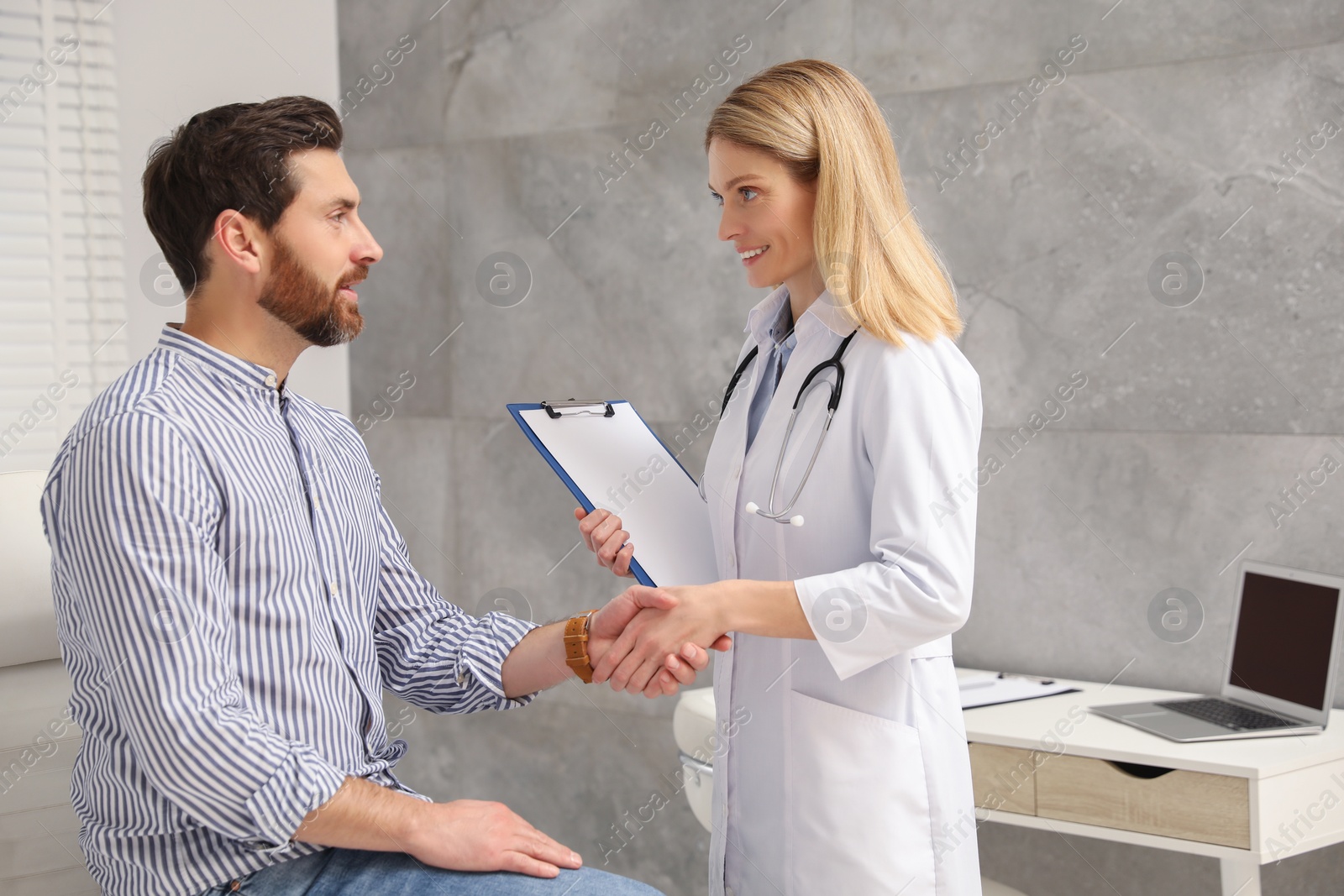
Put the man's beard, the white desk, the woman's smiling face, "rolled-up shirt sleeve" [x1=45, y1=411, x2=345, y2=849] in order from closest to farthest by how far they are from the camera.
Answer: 1. "rolled-up shirt sleeve" [x1=45, y1=411, x2=345, y2=849]
2. the man's beard
3. the woman's smiling face
4. the white desk

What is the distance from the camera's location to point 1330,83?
230cm

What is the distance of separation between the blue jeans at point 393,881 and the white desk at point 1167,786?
3.71ft

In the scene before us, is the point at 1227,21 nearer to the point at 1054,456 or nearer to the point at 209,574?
the point at 1054,456

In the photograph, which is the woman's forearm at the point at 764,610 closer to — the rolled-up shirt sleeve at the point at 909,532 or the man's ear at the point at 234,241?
the rolled-up shirt sleeve at the point at 909,532

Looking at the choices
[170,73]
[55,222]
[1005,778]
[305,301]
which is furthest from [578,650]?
[170,73]

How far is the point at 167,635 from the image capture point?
126 cm

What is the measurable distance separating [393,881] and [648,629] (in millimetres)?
495

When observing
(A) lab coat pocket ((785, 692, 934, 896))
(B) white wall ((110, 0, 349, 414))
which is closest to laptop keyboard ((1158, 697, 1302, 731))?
(A) lab coat pocket ((785, 692, 934, 896))

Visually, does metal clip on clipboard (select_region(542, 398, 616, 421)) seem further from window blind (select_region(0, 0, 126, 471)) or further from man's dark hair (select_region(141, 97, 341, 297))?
window blind (select_region(0, 0, 126, 471))

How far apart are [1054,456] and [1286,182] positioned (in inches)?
31.0

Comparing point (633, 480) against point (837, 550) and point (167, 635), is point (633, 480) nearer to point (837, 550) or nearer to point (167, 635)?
point (837, 550)

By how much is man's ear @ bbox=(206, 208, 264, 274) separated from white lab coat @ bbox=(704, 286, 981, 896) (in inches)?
31.7

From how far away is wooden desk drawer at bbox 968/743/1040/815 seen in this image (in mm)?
2238

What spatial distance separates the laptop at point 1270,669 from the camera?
7.13 feet
